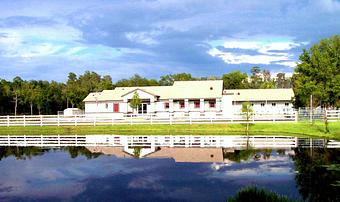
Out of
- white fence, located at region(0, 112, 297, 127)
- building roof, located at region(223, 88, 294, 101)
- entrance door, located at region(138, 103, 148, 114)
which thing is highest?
building roof, located at region(223, 88, 294, 101)

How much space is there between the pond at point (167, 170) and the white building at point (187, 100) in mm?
22635

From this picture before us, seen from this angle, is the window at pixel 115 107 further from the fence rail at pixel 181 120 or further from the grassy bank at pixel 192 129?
the grassy bank at pixel 192 129

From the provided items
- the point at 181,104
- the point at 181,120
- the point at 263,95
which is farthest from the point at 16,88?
the point at 181,120

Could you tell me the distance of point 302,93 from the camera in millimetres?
52875

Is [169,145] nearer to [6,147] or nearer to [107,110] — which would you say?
[6,147]

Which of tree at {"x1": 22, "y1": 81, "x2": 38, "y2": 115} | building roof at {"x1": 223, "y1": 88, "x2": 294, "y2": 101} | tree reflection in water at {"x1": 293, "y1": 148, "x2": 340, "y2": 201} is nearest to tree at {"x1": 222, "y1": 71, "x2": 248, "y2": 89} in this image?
building roof at {"x1": 223, "y1": 88, "x2": 294, "y2": 101}

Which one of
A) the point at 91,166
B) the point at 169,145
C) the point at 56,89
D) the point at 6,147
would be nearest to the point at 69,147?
the point at 6,147

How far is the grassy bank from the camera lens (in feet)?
108

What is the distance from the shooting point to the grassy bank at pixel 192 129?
1291 inches

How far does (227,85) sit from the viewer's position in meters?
95.6

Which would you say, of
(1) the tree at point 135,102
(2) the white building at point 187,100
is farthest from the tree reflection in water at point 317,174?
(1) the tree at point 135,102

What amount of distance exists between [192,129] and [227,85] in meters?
60.7

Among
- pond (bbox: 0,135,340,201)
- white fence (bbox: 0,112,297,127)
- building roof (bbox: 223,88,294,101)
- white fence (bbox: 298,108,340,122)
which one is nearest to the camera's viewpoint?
pond (bbox: 0,135,340,201)

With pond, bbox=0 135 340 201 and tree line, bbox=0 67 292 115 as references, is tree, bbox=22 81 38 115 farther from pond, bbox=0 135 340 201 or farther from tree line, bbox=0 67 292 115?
pond, bbox=0 135 340 201
